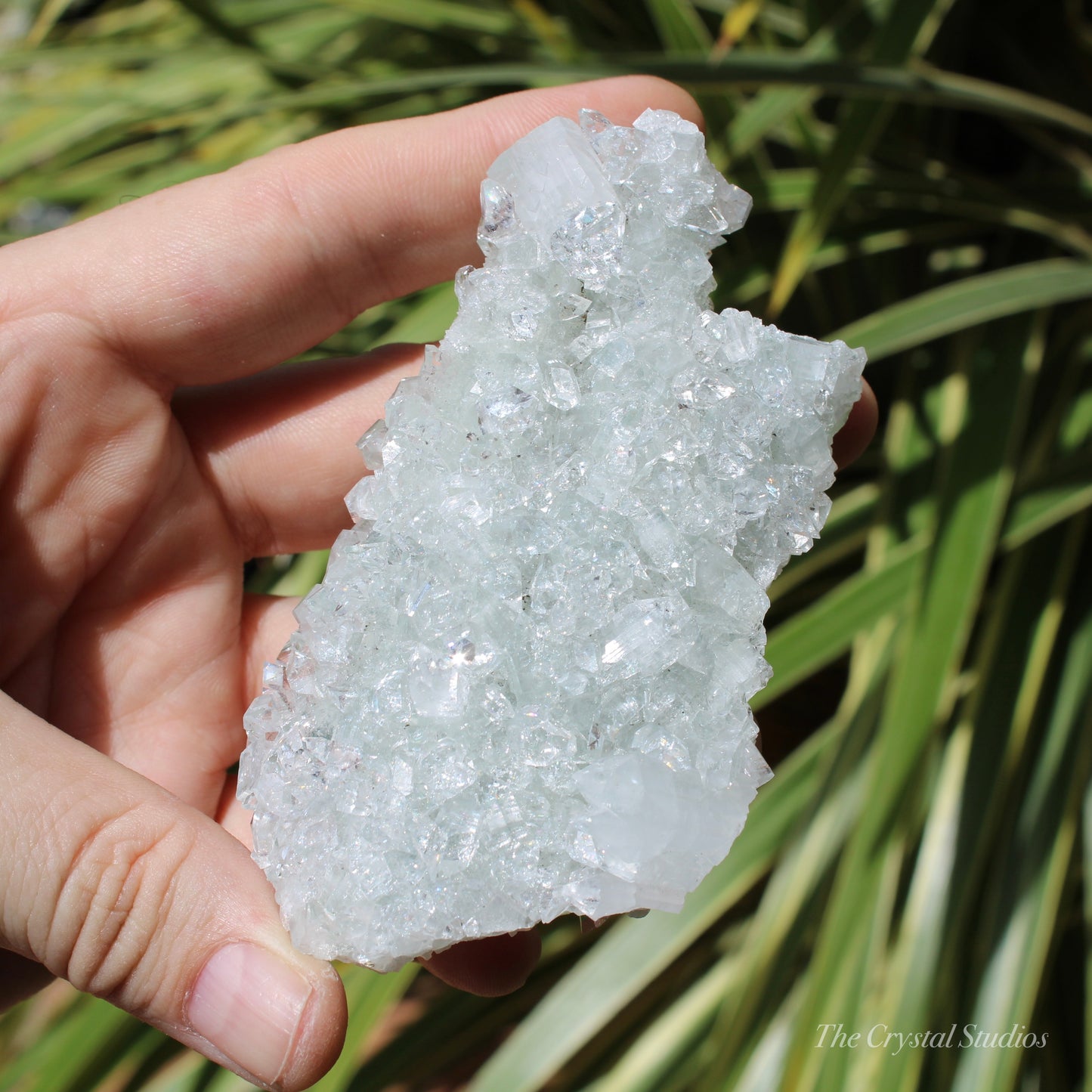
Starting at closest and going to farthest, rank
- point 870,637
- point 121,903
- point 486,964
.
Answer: point 121,903 → point 486,964 → point 870,637

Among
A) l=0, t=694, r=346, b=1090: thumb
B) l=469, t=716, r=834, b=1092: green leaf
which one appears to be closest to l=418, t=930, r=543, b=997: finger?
l=0, t=694, r=346, b=1090: thumb

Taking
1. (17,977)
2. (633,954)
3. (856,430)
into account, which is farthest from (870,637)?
(17,977)

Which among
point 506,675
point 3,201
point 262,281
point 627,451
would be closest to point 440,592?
point 506,675

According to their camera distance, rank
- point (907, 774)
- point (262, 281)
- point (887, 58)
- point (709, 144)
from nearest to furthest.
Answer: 1. point (262, 281)
2. point (907, 774)
3. point (887, 58)
4. point (709, 144)

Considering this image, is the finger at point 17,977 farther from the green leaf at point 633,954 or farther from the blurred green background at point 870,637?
the green leaf at point 633,954

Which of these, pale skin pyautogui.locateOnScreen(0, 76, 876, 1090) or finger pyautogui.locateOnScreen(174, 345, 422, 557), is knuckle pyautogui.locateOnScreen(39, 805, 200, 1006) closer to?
pale skin pyautogui.locateOnScreen(0, 76, 876, 1090)

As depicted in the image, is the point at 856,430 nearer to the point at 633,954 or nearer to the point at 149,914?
the point at 633,954

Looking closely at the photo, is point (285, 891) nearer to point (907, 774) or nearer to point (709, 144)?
point (907, 774)

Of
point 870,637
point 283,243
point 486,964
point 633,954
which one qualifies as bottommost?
point 633,954

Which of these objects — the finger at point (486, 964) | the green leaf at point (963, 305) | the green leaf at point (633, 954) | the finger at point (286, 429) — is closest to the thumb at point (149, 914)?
the finger at point (486, 964)
